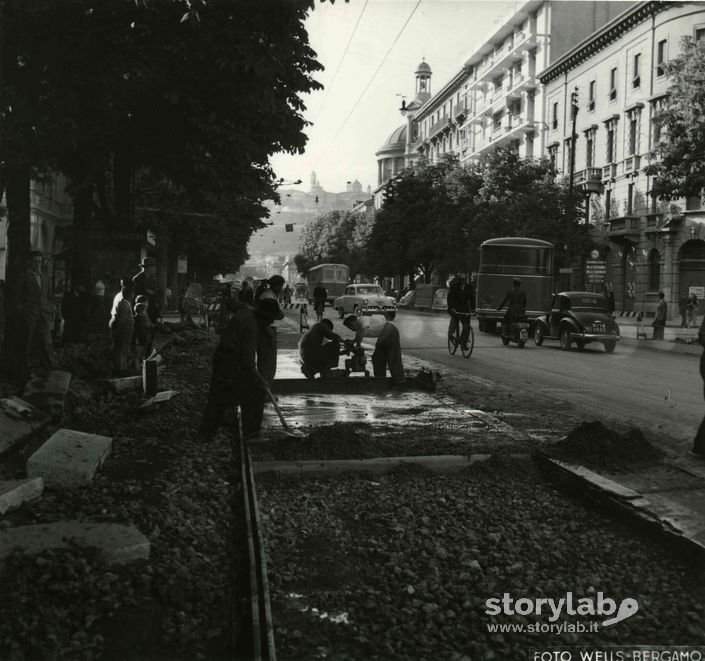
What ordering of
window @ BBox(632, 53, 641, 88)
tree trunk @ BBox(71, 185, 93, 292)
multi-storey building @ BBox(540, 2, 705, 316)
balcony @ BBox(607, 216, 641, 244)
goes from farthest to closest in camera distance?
window @ BBox(632, 53, 641, 88), balcony @ BBox(607, 216, 641, 244), multi-storey building @ BBox(540, 2, 705, 316), tree trunk @ BBox(71, 185, 93, 292)

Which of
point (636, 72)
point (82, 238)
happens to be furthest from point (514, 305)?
point (636, 72)

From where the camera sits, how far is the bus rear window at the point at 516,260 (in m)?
29.0

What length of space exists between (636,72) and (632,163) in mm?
4900

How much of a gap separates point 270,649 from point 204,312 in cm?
2751

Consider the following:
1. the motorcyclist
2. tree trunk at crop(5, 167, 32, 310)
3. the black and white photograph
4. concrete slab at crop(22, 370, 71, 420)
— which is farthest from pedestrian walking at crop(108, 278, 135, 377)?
the motorcyclist

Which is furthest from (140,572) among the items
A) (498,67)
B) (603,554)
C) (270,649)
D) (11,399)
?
(498,67)

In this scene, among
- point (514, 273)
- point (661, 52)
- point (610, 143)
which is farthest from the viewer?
point (610, 143)

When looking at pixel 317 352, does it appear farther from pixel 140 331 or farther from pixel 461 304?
pixel 461 304

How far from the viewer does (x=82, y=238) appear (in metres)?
18.1

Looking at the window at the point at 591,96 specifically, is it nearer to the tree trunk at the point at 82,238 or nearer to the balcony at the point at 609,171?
the balcony at the point at 609,171

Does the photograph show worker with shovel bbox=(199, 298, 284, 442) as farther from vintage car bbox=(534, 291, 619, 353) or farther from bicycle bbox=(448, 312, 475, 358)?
vintage car bbox=(534, 291, 619, 353)

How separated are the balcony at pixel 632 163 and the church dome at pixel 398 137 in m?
99.3

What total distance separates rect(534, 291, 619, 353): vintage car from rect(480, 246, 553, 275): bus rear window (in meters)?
5.38

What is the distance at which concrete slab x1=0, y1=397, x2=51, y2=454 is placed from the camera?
7.87 m
